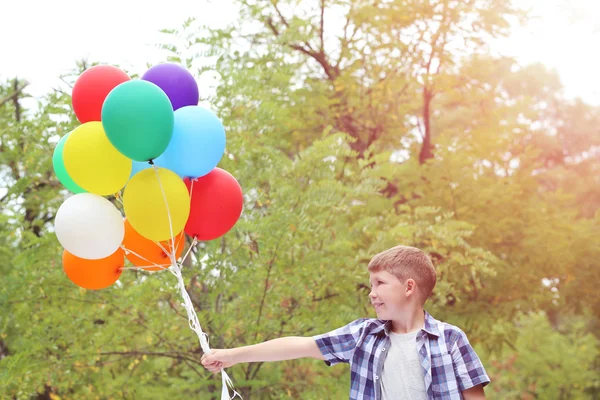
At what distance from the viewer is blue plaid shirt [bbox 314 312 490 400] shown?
2.27m

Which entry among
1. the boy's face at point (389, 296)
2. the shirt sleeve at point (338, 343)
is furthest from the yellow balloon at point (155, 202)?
the boy's face at point (389, 296)

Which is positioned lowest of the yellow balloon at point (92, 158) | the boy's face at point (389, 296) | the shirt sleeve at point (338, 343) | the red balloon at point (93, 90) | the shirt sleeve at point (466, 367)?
the shirt sleeve at point (466, 367)

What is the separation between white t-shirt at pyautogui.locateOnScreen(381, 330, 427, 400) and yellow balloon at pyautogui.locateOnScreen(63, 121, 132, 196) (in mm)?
1348

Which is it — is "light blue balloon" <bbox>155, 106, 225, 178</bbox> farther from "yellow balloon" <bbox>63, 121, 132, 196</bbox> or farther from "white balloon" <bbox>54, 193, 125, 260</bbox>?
"white balloon" <bbox>54, 193, 125, 260</bbox>

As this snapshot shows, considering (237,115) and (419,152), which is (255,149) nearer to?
(237,115)

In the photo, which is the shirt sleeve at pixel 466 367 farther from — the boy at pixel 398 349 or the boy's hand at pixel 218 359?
the boy's hand at pixel 218 359

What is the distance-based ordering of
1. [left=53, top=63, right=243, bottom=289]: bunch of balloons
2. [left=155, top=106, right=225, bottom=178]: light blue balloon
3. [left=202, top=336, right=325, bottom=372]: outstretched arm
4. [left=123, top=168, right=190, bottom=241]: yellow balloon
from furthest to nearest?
[left=155, top=106, right=225, bottom=178]: light blue balloon < [left=123, top=168, right=190, bottom=241]: yellow balloon < [left=53, top=63, right=243, bottom=289]: bunch of balloons < [left=202, top=336, right=325, bottom=372]: outstretched arm

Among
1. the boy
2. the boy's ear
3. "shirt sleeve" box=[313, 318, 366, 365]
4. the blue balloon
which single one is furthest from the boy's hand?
the blue balloon

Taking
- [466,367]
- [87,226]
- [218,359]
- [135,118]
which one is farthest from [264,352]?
[135,118]

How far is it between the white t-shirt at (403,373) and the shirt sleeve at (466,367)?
4.8 inches

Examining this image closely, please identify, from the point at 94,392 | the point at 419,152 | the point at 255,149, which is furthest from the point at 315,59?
the point at 94,392

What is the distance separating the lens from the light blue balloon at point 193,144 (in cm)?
287

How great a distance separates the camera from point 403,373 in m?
2.34

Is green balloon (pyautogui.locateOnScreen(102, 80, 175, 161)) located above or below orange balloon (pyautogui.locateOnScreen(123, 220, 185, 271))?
above
